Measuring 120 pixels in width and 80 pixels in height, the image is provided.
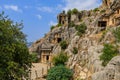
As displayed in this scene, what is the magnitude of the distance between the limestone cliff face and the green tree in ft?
25.3

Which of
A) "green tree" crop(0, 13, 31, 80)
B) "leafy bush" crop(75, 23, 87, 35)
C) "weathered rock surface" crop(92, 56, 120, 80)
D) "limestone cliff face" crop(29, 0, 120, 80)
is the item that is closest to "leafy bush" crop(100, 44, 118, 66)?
"limestone cliff face" crop(29, 0, 120, 80)

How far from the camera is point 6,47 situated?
28.6 m

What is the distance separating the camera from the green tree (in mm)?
28453

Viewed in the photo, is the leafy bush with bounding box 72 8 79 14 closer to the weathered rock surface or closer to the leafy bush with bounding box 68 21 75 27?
the leafy bush with bounding box 68 21 75 27

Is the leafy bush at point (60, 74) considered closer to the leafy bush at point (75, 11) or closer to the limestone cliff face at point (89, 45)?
the limestone cliff face at point (89, 45)

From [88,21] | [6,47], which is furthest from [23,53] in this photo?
[88,21]

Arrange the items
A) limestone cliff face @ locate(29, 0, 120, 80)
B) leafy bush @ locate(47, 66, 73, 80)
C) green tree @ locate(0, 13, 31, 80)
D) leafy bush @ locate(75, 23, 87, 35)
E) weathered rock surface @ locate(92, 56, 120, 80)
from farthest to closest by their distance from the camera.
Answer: leafy bush @ locate(75, 23, 87, 35) < leafy bush @ locate(47, 66, 73, 80) < limestone cliff face @ locate(29, 0, 120, 80) < weathered rock surface @ locate(92, 56, 120, 80) < green tree @ locate(0, 13, 31, 80)

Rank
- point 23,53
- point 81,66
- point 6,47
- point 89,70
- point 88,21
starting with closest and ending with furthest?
1. point 6,47
2. point 23,53
3. point 89,70
4. point 81,66
5. point 88,21

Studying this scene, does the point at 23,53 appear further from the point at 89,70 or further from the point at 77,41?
the point at 77,41

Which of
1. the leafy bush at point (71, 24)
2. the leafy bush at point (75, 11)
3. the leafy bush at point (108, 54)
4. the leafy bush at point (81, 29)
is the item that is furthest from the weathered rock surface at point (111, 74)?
the leafy bush at point (75, 11)

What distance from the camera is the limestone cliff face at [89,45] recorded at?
32.8 metres

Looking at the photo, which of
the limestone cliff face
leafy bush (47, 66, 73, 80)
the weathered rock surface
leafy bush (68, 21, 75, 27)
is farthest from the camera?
leafy bush (68, 21, 75, 27)

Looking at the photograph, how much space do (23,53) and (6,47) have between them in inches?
118

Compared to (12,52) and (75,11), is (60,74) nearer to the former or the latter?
(12,52)
